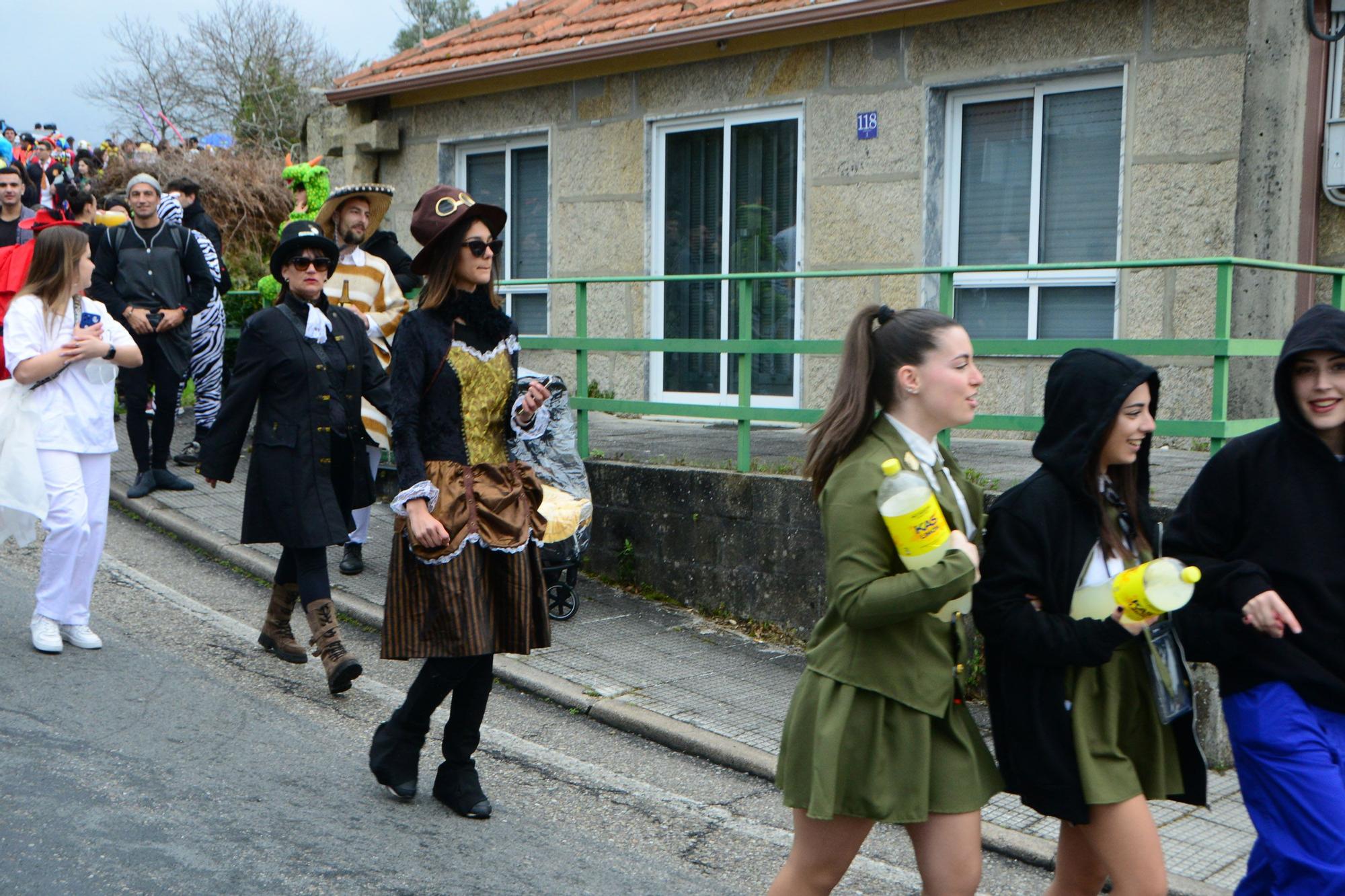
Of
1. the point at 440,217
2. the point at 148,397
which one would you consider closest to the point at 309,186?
the point at 148,397

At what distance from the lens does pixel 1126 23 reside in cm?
870

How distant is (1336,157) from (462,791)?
6244 mm

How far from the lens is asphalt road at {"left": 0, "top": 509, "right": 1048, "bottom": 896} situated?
13.5ft

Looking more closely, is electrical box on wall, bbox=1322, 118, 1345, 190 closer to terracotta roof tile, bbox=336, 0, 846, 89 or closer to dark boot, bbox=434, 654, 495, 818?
terracotta roof tile, bbox=336, 0, 846, 89

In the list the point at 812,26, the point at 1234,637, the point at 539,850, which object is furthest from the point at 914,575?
the point at 812,26

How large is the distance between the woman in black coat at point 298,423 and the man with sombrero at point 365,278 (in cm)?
162

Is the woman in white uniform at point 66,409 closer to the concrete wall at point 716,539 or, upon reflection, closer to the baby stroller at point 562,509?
the baby stroller at point 562,509

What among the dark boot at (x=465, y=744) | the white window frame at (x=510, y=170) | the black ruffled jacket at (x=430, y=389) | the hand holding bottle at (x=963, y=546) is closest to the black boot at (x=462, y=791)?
the dark boot at (x=465, y=744)

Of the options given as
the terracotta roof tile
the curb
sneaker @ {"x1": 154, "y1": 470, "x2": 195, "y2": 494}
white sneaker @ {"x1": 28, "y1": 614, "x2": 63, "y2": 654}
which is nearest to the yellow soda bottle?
the curb

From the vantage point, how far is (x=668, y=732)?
5719mm

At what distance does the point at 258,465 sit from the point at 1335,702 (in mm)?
4383

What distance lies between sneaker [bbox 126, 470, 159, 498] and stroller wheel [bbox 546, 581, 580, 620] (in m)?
3.70

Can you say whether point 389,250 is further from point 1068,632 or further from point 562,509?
point 1068,632

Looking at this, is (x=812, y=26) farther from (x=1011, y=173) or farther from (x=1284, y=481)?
(x=1284, y=481)
